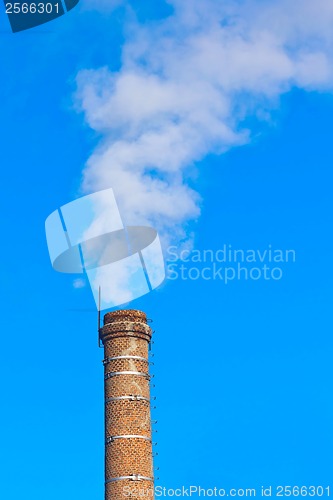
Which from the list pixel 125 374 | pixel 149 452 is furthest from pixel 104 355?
pixel 149 452

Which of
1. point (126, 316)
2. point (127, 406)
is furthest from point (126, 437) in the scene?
point (126, 316)

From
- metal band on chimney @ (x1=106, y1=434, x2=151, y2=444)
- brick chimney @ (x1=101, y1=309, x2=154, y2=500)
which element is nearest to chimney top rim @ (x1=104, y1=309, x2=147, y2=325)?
brick chimney @ (x1=101, y1=309, x2=154, y2=500)

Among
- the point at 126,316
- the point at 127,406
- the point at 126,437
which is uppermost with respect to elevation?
the point at 126,316

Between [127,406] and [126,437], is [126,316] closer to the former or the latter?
[127,406]

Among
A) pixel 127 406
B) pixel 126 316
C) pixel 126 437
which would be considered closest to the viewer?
pixel 126 437

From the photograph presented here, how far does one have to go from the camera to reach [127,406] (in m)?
41.8

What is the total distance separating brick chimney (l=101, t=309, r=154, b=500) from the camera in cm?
4084

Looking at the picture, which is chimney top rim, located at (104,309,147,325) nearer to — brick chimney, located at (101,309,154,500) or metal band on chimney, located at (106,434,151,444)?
brick chimney, located at (101,309,154,500)

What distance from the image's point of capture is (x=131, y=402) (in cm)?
4188

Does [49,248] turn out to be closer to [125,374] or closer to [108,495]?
[125,374]

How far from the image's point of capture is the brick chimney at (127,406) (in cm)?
4084

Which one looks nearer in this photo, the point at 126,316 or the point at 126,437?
the point at 126,437

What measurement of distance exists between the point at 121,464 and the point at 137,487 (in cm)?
127

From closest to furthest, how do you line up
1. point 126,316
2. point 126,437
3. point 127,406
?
point 126,437 → point 127,406 → point 126,316
